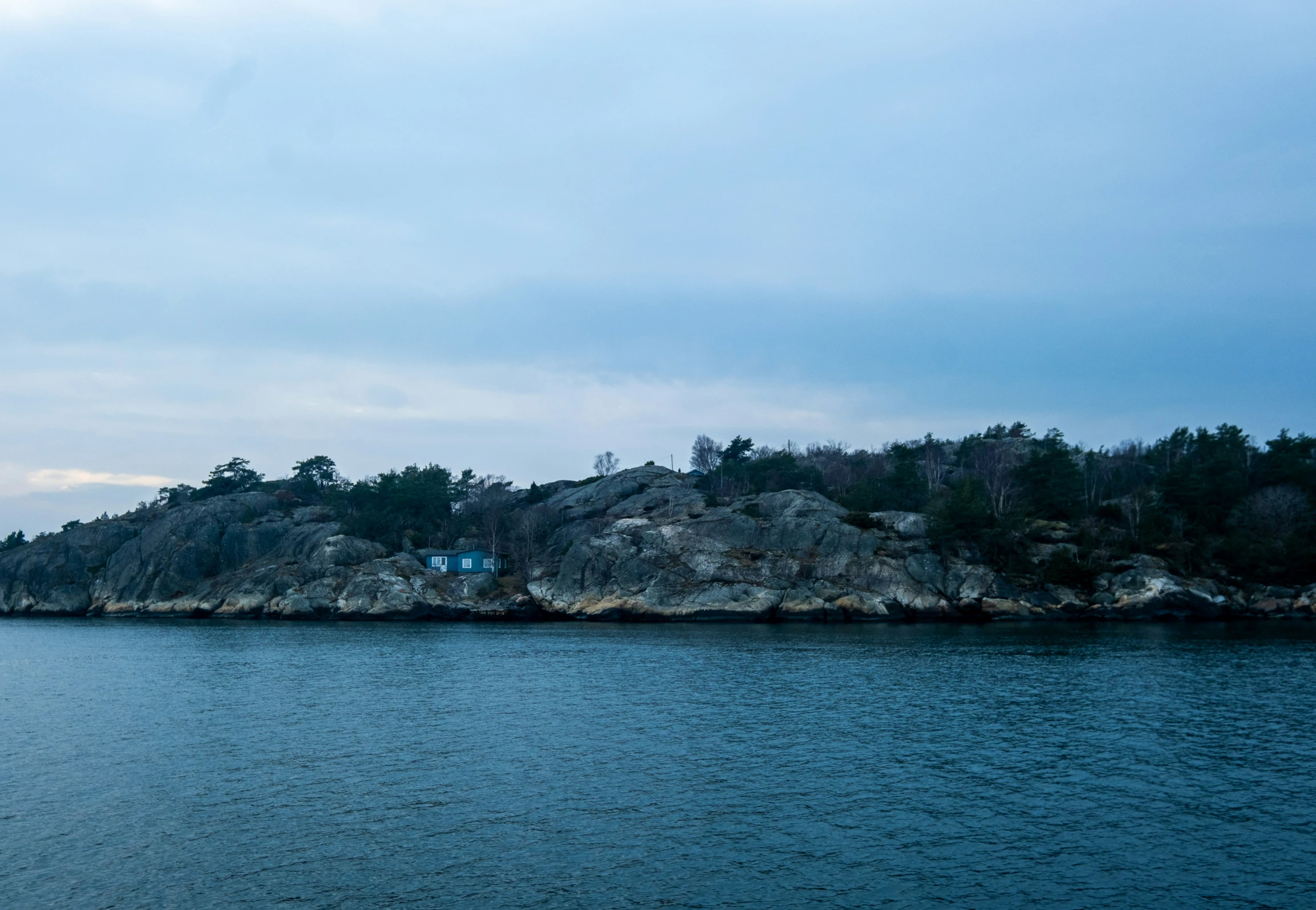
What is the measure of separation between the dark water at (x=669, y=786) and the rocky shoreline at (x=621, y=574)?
154 feet

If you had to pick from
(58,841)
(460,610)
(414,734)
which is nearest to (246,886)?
(58,841)

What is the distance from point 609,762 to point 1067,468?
116m

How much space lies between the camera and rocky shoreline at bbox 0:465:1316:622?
11088cm

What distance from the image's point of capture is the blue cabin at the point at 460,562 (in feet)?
454

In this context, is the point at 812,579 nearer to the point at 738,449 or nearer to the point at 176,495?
the point at 738,449

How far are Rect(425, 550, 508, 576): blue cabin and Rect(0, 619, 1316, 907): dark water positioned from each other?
73096mm

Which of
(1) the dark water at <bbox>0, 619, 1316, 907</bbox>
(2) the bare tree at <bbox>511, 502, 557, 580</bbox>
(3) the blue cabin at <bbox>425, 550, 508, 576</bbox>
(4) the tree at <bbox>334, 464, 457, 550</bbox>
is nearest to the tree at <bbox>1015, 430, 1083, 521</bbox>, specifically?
(1) the dark water at <bbox>0, 619, 1316, 907</bbox>

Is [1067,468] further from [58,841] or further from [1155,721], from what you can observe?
[58,841]

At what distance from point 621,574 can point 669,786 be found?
8940cm

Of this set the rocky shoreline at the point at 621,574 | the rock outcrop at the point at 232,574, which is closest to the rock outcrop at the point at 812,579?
the rocky shoreline at the point at 621,574

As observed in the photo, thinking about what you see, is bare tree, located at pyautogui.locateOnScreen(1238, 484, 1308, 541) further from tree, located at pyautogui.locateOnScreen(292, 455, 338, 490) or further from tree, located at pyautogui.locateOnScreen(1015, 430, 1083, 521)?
tree, located at pyautogui.locateOnScreen(292, 455, 338, 490)

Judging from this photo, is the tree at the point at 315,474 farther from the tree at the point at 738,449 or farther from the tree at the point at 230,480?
the tree at the point at 738,449

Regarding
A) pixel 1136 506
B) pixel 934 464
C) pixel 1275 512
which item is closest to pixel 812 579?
pixel 1136 506

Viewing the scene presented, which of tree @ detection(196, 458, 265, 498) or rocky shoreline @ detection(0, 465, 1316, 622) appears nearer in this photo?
rocky shoreline @ detection(0, 465, 1316, 622)
